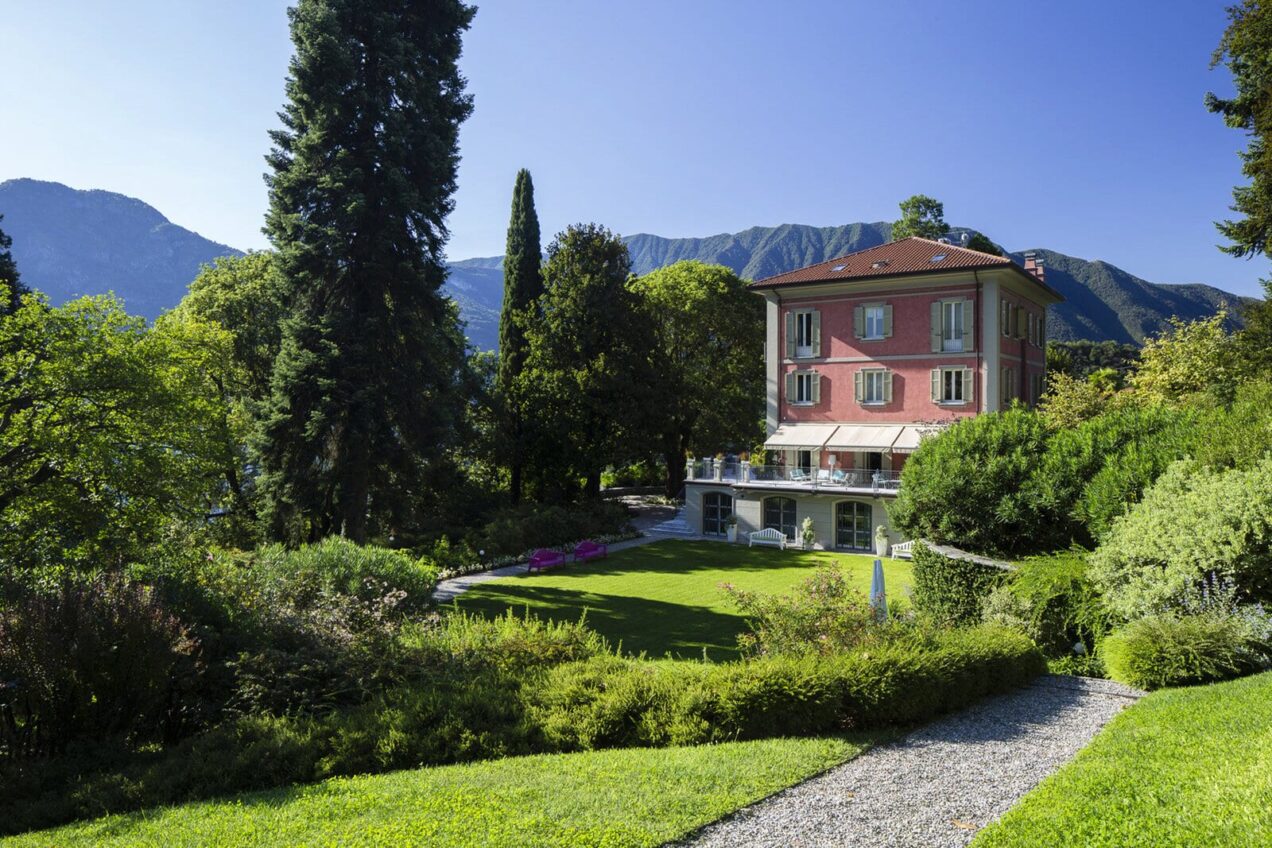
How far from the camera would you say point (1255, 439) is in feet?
38.3

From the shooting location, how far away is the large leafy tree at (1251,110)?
60.9 feet

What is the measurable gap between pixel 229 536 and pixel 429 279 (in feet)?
36.9

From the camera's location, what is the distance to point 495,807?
597 cm

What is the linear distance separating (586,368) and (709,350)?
1052 centimetres

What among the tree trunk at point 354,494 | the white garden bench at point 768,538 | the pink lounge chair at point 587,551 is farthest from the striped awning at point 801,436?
the tree trunk at point 354,494

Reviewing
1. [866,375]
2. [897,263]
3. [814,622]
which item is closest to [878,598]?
[814,622]

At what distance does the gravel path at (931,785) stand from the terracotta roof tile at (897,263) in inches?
919

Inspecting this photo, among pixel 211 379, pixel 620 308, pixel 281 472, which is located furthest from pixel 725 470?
pixel 211 379

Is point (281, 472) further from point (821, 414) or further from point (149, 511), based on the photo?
point (821, 414)

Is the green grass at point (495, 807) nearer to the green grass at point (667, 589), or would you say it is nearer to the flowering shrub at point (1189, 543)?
the flowering shrub at point (1189, 543)

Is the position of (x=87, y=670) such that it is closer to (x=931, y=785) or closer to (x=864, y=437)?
(x=931, y=785)

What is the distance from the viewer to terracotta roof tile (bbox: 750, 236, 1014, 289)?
98.2 ft

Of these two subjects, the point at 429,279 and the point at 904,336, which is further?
the point at 904,336

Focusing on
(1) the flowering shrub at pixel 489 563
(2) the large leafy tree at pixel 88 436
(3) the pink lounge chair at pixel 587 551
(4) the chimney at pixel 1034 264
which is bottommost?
(1) the flowering shrub at pixel 489 563
